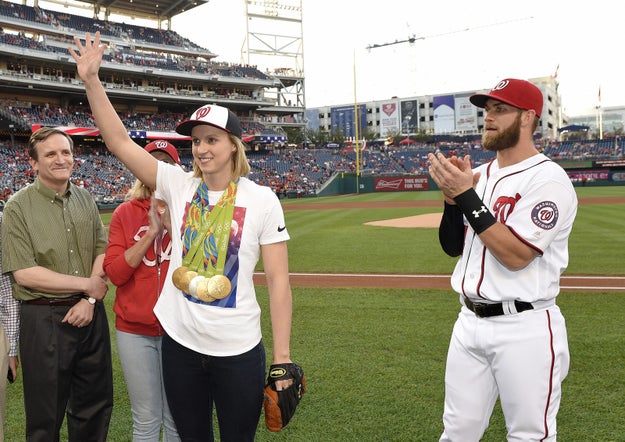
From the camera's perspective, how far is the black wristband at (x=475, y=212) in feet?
8.21

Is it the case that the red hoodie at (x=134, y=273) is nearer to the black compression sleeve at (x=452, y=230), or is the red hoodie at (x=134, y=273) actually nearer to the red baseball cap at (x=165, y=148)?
the red baseball cap at (x=165, y=148)

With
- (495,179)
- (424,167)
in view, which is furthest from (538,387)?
(424,167)

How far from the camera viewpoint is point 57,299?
10.9 ft

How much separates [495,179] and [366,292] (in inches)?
233

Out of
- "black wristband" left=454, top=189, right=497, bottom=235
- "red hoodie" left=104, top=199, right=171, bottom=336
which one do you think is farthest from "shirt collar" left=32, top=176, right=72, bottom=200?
"black wristband" left=454, top=189, right=497, bottom=235

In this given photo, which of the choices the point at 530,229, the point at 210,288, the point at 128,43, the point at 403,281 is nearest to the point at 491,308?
the point at 530,229

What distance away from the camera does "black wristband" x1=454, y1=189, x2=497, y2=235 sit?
8.21 feet

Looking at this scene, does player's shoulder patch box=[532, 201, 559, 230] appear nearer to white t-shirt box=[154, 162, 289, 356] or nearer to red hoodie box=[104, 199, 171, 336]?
white t-shirt box=[154, 162, 289, 356]

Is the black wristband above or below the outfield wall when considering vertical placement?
above

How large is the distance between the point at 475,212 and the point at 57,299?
8.69 ft

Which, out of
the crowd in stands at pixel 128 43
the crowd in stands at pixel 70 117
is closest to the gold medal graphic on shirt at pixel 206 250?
the crowd in stands at pixel 70 117

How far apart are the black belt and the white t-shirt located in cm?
113

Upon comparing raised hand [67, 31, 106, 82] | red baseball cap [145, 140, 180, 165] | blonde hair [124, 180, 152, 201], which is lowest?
blonde hair [124, 180, 152, 201]

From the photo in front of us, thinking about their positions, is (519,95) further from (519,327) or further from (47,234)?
(47,234)
